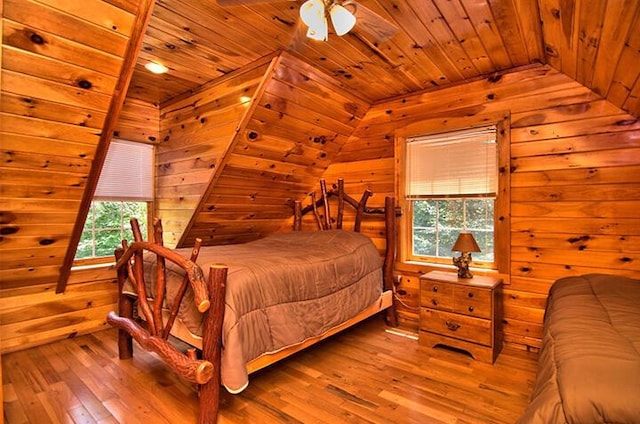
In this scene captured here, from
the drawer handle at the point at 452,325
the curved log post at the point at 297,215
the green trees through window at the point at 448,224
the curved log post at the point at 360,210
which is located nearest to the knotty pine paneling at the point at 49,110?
the curved log post at the point at 297,215

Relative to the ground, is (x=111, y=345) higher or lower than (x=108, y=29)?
lower

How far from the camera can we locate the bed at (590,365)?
0.93 meters

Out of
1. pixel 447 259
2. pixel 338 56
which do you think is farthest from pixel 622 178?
pixel 338 56

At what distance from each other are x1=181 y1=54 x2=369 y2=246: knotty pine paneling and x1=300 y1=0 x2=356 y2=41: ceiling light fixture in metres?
0.98

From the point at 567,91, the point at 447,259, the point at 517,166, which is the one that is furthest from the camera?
the point at 447,259

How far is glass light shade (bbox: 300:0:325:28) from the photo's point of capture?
5.11ft

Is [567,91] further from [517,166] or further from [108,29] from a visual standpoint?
[108,29]

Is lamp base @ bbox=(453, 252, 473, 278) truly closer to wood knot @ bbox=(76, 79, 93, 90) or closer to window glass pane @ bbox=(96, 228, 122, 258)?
wood knot @ bbox=(76, 79, 93, 90)

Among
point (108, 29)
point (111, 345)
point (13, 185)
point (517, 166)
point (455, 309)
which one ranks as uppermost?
point (108, 29)

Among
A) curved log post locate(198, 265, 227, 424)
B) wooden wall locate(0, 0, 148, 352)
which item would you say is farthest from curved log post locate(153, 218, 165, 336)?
wooden wall locate(0, 0, 148, 352)

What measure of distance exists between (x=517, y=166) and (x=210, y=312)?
2.60 meters

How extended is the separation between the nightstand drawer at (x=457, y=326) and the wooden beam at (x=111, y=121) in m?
2.76

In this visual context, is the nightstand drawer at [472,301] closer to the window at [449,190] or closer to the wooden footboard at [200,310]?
the window at [449,190]

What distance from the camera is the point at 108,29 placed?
6.16 feet
